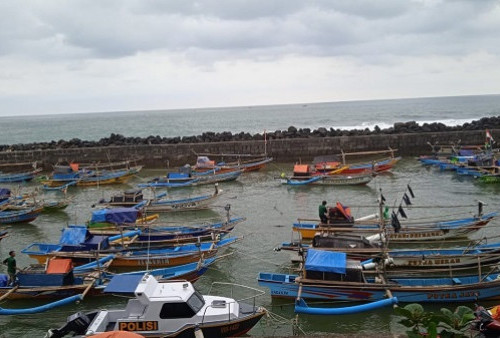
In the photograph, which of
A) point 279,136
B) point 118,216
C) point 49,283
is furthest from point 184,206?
point 279,136

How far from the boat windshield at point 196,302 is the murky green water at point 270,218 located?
209cm

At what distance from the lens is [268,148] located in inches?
1631

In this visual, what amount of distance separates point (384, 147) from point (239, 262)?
2806 cm

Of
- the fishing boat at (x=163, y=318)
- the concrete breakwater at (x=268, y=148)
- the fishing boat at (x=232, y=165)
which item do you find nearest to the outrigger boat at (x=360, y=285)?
the fishing boat at (x=163, y=318)

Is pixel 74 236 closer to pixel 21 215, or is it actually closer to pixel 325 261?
pixel 21 215

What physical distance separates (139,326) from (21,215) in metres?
16.1

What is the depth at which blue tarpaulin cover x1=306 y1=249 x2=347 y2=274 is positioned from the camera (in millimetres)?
12627

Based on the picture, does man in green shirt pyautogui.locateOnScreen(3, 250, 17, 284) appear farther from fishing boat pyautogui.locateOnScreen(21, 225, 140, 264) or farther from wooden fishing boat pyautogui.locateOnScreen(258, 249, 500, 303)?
wooden fishing boat pyautogui.locateOnScreen(258, 249, 500, 303)

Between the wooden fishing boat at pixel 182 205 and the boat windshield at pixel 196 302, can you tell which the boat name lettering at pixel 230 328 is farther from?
the wooden fishing boat at pixel 182 205

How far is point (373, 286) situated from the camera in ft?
40.9

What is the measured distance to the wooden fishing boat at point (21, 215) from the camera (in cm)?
2328

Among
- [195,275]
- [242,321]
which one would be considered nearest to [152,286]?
[242,321]

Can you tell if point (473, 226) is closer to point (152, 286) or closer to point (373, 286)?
point (373, 286)

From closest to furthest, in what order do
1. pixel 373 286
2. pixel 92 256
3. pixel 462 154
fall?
pixel 373 286 → pixel 92 256 → pixel 462 154
